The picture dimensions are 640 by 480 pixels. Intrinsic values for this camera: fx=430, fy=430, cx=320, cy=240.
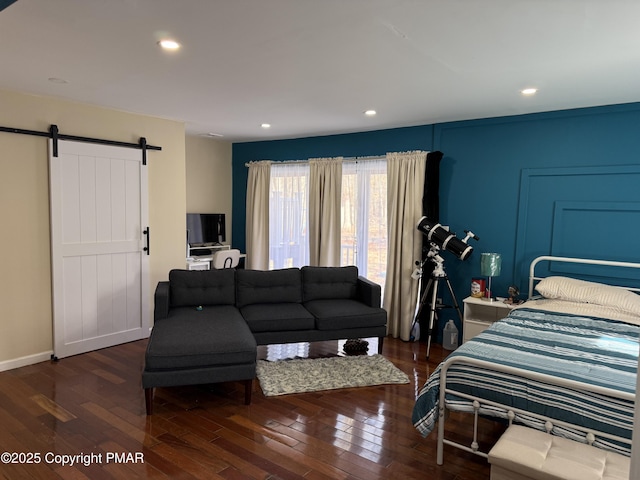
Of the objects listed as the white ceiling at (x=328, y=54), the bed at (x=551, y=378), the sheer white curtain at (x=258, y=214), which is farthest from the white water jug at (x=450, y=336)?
the sheer white curtain at (x=258, y=214)

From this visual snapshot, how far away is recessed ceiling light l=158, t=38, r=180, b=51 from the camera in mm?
2580

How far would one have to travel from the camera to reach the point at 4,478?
7.76 feet

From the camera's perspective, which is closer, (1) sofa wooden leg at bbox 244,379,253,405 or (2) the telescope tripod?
(1) sofa wooden leg at bbox 244,379,253,405

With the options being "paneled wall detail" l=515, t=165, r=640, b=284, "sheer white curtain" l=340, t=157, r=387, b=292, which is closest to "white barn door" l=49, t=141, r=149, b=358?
"sheer white curtain" l=340, t=157, r=387, b=292

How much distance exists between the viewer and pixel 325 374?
389 centimetres

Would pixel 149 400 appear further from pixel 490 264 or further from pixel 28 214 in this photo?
pixel 490 264

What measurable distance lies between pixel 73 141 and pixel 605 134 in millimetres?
5051

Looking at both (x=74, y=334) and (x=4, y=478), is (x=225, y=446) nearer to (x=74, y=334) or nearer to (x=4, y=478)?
(x=4, y=478)

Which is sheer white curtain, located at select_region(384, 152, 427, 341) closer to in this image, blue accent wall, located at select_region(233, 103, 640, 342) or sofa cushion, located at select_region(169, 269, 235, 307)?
blue accent wall, located at select_region(233, 103, 640, 342)

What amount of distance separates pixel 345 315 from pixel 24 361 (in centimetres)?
301

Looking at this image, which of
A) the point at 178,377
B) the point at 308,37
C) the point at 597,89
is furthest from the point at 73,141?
the point at 597,89

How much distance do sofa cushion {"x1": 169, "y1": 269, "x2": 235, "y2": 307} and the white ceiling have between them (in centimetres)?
168

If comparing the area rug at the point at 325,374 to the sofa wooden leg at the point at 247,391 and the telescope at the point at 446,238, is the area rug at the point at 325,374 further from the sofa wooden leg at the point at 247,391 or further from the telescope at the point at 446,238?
the telescope at the point at 446,238

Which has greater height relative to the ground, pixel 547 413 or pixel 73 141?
pixel 73 141
